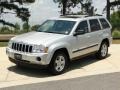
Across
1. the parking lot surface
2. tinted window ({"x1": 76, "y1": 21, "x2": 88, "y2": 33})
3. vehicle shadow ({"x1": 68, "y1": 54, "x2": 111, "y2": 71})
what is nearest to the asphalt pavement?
the parking lot surface

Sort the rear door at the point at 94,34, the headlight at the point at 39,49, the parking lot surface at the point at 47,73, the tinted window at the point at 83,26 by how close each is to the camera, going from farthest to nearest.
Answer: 1. the rear door at the point at 94,34
2. the tinted window at the point at 83,26
3. the headlight at the point at 39,49
4. the parking lot surface at the point at 47,73

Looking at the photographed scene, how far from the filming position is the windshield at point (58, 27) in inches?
410

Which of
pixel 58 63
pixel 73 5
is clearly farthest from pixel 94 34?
pixel 73 5

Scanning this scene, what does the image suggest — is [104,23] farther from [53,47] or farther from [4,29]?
[4,29]

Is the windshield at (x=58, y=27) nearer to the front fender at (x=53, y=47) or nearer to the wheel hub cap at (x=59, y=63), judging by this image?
the front fender at (x=53, y=47)

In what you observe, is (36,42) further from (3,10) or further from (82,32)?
(3,10)

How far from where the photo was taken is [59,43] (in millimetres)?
9547

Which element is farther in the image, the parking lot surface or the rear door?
the rear door

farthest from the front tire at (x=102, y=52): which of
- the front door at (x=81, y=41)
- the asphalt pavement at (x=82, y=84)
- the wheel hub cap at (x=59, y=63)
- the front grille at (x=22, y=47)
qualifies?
the front grille at (x=22, y=47)

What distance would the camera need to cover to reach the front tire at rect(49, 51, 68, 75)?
9.41 meters

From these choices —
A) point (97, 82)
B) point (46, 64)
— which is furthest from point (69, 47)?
point (97, 82)

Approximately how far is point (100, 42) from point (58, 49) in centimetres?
294

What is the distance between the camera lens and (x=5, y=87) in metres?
8.06

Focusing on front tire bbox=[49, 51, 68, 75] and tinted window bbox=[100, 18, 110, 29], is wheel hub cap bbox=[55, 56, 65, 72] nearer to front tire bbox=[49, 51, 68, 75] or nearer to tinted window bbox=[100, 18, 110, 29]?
front tire bbox=[49, 51, 68, 75]
